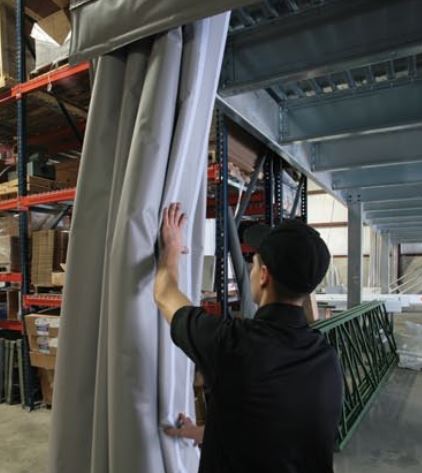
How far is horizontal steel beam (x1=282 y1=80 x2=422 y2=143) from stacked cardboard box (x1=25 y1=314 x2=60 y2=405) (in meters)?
2.78

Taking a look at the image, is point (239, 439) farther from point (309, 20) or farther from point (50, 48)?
point (50, 48)

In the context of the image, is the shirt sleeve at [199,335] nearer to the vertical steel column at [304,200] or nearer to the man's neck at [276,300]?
the man's neck at [276,300]

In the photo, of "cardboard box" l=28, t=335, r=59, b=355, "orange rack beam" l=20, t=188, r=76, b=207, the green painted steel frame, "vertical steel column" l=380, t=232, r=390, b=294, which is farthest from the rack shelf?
"vertical steel column" l=380, t=232, r=390, b=294

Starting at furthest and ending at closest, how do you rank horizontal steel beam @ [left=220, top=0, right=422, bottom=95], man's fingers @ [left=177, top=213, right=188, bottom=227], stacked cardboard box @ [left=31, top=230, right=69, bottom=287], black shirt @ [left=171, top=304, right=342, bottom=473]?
stacked cardboard box @ [left=31, top=230, right=69, bottom=287] → horizontal steel beam @ [left=220, top=0, right=422, bottom=95] → man's fingers @ [left=177, top=213, right=188, bottom=227] → black shirt @ [left=171, top=304, right=342, bottom=473]

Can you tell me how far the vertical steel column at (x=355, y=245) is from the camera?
16.0 feet

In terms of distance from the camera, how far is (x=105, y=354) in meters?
1.29

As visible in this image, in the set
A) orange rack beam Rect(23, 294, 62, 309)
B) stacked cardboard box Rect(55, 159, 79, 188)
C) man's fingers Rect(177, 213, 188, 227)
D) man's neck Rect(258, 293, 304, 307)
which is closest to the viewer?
man's neck Rect(258, 293, 304, 307)

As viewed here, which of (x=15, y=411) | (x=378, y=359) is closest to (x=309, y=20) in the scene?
(x=15, y=411)

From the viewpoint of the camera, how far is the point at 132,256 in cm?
124

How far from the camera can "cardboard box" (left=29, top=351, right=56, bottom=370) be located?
3.80 meters

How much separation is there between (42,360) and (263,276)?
346 centimetres

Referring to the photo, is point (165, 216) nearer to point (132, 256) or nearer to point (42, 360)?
point (132, 256)

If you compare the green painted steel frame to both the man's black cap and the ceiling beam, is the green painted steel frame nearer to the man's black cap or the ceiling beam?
the ceiling beam

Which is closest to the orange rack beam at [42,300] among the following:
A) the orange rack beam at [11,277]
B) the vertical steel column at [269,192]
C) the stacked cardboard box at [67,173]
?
the orange rack beam at [11,277]
